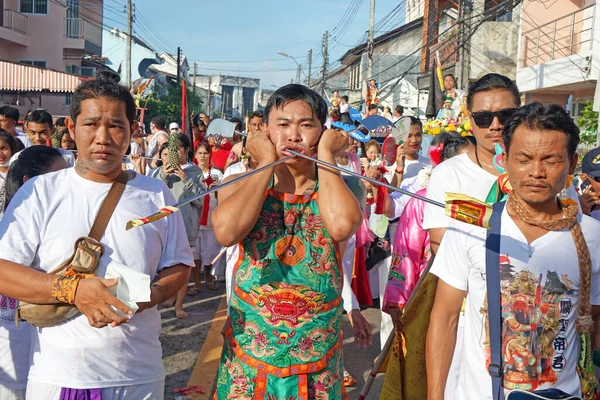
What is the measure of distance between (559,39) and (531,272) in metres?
18.1

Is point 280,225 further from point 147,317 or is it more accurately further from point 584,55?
point 584,55

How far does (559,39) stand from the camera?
18.5 meters

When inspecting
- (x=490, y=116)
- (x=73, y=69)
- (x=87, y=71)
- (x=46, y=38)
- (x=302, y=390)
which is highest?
(x=46, y=38)

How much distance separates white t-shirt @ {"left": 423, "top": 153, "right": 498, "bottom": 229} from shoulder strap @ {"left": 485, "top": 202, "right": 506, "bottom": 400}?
2.41ft

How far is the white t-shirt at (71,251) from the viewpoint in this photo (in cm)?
250

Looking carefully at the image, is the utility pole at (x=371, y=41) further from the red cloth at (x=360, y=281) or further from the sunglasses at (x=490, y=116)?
the sunglasses at (x=490, y=116)

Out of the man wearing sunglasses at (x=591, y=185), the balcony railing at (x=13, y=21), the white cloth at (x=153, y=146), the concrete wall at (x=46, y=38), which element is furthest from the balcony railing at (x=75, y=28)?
the man wearing sunglasses at (x=591, y=185)

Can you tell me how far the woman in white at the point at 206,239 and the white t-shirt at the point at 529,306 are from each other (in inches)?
230

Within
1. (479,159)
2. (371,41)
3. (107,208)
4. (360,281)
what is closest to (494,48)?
(371,41)

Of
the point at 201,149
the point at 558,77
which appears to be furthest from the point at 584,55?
the point at 201,149

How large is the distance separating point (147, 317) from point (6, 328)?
1.07 metres

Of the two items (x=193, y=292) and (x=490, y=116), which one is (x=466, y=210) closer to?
(x=490, y=116)

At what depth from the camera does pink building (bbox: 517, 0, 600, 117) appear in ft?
52.5

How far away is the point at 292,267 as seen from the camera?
9.25ft
